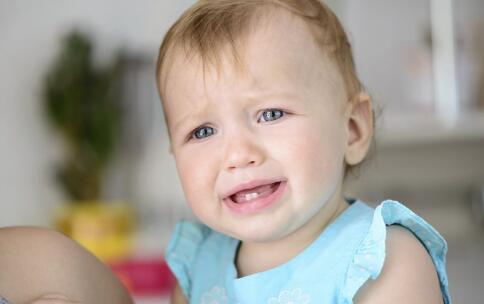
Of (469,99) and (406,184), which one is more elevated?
(469,99)

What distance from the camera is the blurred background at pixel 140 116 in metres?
3.44

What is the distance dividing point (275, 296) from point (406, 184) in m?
2.99

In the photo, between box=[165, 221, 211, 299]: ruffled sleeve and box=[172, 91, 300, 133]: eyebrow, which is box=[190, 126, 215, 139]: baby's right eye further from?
box=[165, 221, 211, 299]: ruffled sleeve

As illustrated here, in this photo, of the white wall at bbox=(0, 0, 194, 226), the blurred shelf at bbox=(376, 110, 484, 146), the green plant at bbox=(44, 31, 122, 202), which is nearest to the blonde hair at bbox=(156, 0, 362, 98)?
the blurred shelf at bbox=(376, 110, 484, 146)

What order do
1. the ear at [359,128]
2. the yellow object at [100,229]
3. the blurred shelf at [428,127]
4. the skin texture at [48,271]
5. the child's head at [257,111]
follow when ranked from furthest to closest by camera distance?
the blurred shelf at [428,127], the yellow object at [100,229], the ear at [359,128], the child's head at [257,111], the skin texture at [48,271]

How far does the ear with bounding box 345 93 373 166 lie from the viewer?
41.2 inches

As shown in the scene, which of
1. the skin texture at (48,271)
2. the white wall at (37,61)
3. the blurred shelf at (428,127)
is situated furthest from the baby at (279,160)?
the white wall at (37,61)

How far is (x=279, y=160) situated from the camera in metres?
0.91

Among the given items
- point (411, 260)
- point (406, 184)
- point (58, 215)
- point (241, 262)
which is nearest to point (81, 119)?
point (58, 215)

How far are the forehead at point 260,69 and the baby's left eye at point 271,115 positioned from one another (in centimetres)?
3

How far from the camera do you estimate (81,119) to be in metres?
3.46

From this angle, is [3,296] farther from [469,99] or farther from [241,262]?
[469,99]

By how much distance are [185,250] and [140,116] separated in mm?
2626

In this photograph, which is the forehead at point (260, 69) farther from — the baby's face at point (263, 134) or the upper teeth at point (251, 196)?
the upper teeth at point (251, 196)
